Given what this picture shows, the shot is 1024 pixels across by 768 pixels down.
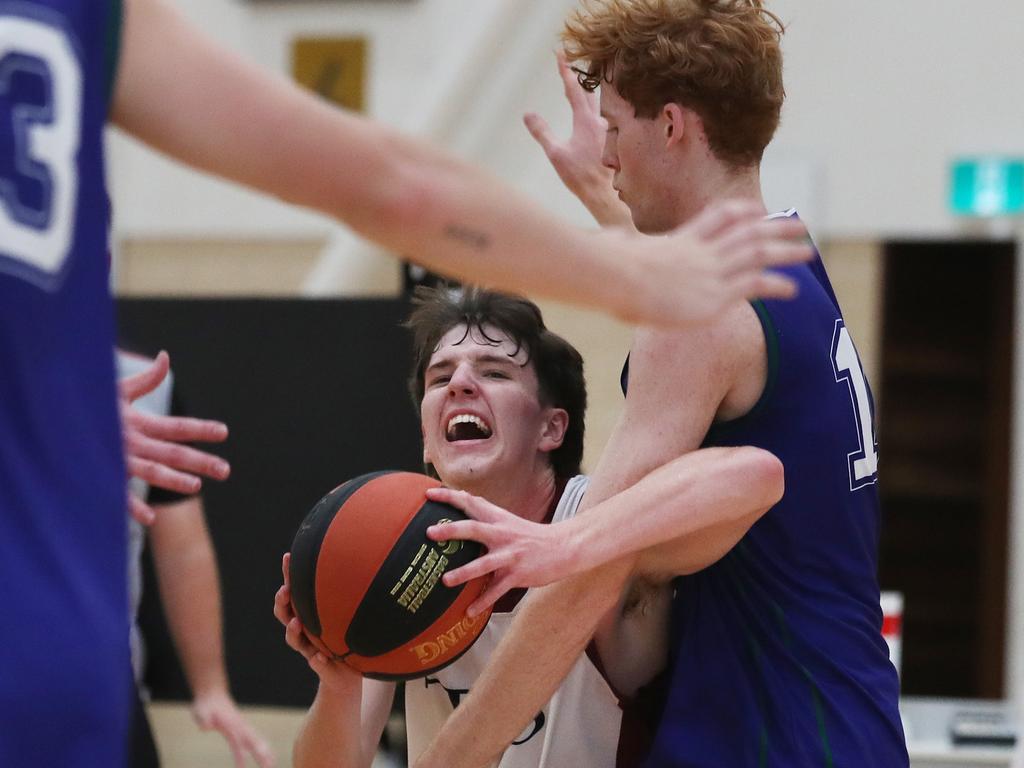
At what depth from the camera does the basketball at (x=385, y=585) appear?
2375mm

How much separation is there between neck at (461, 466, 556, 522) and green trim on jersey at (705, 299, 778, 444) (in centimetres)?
67

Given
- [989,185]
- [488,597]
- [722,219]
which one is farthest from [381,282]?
[722,219]

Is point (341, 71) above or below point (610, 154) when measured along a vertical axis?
above

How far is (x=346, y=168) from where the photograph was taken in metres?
1.52

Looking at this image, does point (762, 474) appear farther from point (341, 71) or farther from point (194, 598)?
→ point (341, 71)

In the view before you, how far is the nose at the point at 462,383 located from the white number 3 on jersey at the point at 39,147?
5.35 feet

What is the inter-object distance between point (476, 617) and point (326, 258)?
15.3 feet

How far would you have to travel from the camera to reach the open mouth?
296cm

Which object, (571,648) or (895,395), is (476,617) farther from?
(895,395)

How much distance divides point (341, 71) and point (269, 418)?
216 centimetres

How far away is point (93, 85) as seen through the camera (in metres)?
1.40

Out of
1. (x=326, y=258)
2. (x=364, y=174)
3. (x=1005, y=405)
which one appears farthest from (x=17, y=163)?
(x=1005, y=405)

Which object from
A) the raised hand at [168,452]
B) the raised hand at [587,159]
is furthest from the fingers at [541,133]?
the raised hand at [168,452]

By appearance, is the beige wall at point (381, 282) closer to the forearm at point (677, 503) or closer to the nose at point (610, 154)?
the nose at point (610, 154)
